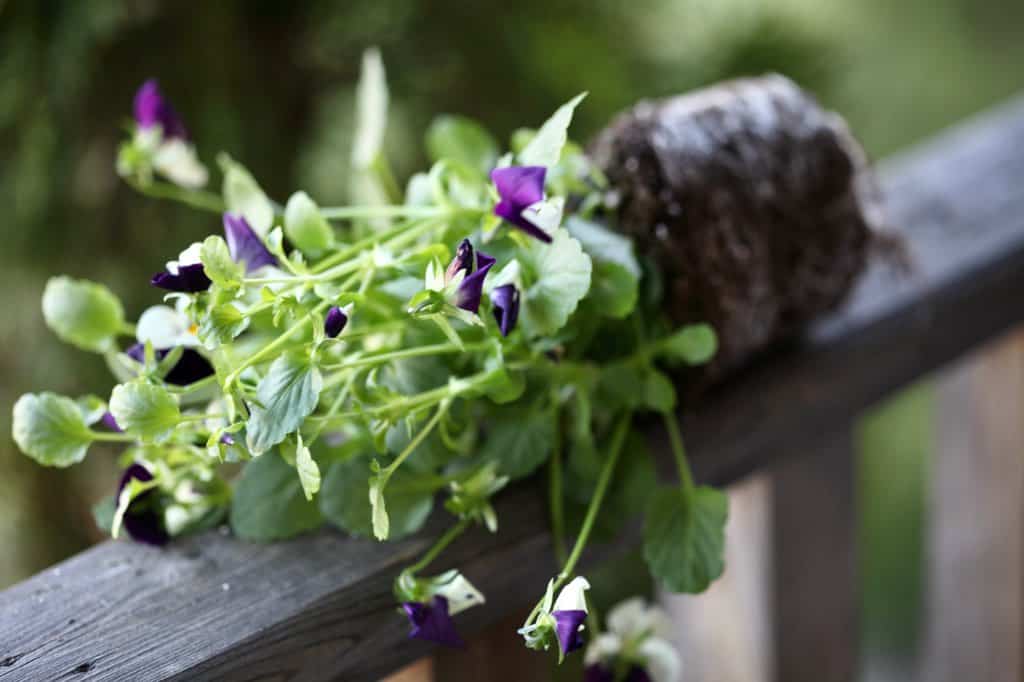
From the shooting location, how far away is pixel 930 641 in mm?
1148

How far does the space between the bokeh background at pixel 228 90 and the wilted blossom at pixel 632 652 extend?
0.64 meters

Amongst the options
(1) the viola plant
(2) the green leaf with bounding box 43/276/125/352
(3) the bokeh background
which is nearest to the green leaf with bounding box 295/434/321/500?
(1) the viola plant

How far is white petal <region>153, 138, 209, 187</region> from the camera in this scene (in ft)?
2.14

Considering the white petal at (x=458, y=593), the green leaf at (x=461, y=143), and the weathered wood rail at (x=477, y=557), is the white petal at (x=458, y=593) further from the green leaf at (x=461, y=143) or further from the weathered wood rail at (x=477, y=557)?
the green leaf at (x=461, y=143)

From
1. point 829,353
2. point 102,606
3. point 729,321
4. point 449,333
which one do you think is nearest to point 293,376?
point 449,333

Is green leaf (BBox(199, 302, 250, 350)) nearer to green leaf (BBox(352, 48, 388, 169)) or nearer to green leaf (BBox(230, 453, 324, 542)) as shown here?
green leaf (BBox(230, 453, 324, 542))

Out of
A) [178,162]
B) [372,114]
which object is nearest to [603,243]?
[372,114]

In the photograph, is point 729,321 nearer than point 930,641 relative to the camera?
Yes

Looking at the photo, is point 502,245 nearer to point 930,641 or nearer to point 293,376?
point 293,376

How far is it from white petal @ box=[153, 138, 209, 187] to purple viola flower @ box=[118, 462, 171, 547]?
8.4 inches

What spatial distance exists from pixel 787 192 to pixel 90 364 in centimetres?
94

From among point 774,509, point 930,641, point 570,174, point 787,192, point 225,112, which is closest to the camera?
point 570,174

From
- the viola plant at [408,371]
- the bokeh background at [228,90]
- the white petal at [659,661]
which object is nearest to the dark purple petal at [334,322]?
the viola plant at [408,371]

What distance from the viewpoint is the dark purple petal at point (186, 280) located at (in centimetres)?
44
